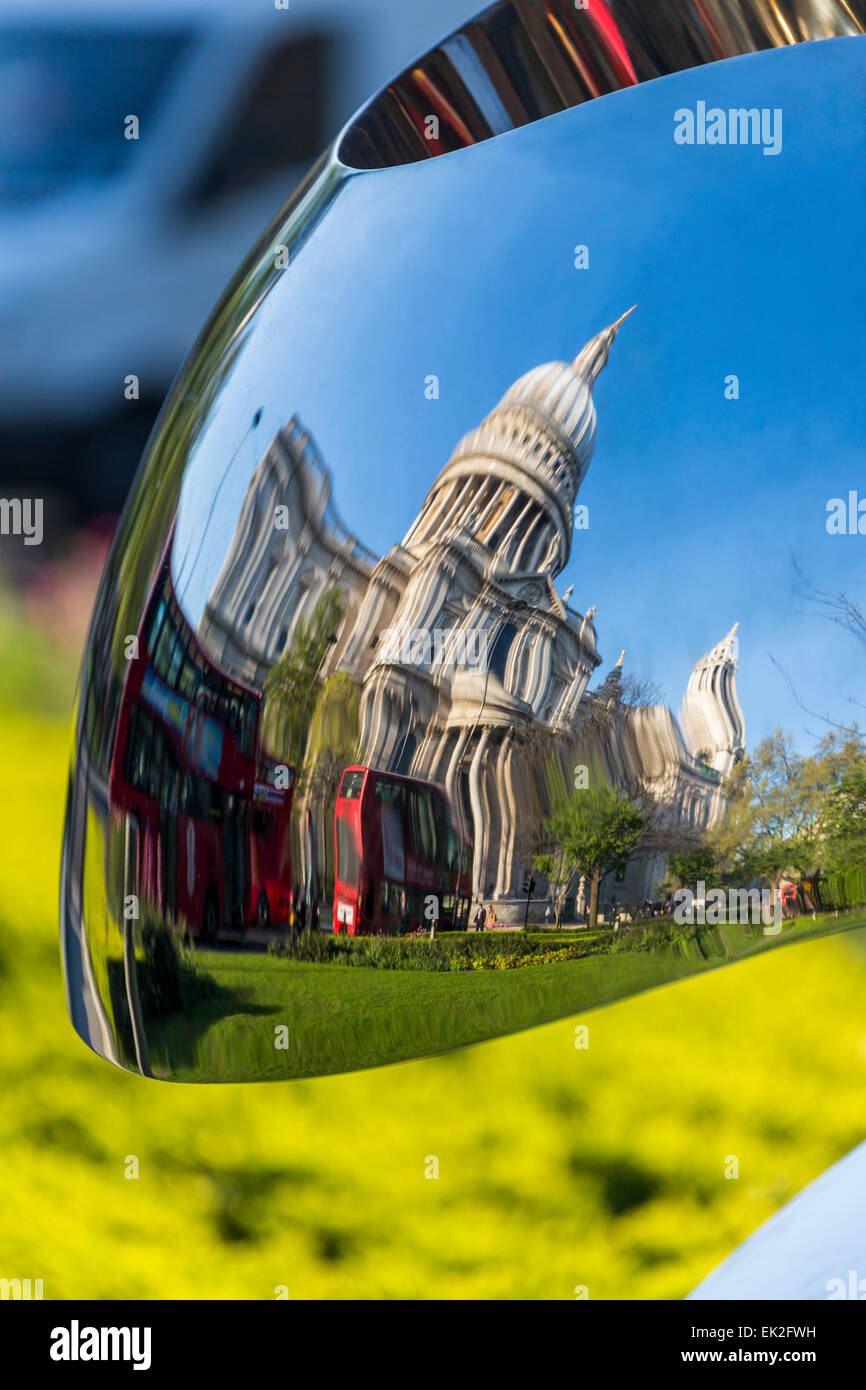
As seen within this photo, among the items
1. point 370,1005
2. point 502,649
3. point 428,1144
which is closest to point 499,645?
point 502,649

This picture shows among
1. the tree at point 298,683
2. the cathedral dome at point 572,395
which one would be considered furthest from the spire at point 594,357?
the tree at point 298,683

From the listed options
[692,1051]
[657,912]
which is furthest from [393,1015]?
[692,1051]

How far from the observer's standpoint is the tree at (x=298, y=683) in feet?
0.92

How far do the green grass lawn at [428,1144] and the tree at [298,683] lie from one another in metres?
0.46

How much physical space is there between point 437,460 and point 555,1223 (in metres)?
0.62

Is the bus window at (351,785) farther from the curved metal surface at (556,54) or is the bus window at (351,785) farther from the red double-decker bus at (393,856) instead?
the curved metal surface at (556,54)

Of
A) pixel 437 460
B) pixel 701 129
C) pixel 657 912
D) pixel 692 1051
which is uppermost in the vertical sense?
pixel 701 129

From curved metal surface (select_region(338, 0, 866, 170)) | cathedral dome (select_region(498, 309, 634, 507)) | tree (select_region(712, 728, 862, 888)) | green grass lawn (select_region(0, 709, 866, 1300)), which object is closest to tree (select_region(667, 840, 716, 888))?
tree (select_region(712, 728, 862, 888))

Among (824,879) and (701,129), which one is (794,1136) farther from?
(701,129)

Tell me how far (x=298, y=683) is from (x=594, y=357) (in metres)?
0.13

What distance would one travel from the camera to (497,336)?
0.30 meters

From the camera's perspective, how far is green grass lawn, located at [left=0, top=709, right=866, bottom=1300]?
0.68 m

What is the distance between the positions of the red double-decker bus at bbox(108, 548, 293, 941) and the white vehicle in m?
0.40

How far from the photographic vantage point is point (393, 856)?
0.28m
